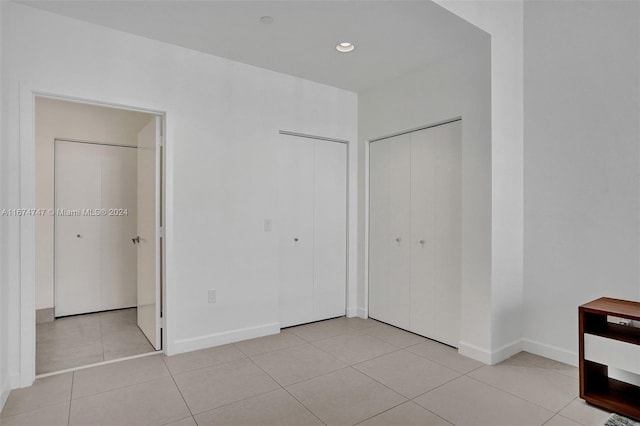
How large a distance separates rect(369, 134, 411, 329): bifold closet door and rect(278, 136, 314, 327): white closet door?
28.0 inches

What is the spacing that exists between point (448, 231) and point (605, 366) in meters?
1.43

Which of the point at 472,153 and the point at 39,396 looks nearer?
the point at 39,396

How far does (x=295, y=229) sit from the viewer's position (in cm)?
390

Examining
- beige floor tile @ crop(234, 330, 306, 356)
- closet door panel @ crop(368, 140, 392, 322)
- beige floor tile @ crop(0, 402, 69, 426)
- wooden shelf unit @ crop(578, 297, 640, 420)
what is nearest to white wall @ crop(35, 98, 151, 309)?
beige floor tile @ crop(0, 402, 69, 426)

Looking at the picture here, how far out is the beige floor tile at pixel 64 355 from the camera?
Answer: 9.33 ft

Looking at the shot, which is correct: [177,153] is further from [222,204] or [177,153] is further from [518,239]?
[518,239]

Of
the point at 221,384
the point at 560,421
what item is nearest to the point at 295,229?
the point at 221,384

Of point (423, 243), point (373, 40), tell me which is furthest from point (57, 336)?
point (373, 40)

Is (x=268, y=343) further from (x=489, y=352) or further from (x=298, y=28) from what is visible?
(x=298, y=28)

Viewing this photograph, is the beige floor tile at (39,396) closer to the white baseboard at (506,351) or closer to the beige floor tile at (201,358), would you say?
the beige floor tile at (201,358)

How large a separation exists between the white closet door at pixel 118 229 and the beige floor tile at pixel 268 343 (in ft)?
6.69

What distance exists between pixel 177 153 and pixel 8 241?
1.30 metres

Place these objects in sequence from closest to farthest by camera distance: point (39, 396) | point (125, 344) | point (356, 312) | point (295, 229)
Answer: point (39, 396) < point (125, 344) < point (295, 229) < point (356, 312)

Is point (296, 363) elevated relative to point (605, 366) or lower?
lower
